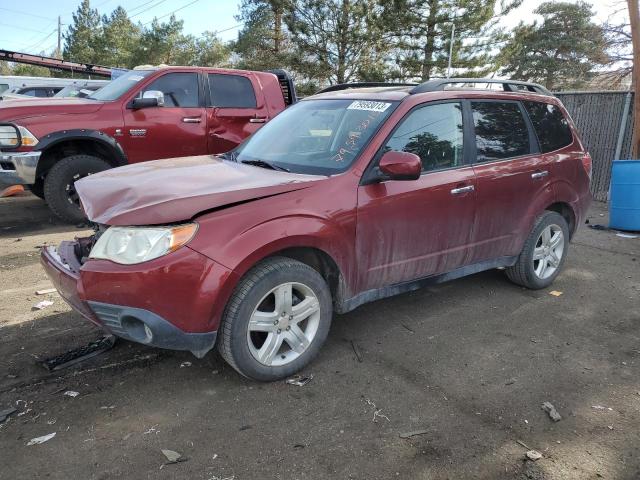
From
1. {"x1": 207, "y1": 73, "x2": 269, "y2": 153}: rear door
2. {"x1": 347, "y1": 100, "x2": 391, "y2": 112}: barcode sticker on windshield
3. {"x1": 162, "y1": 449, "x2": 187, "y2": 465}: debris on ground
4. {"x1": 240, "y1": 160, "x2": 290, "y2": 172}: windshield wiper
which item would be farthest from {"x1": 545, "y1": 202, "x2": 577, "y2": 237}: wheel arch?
{"x1": 207, "y1": 73, "x2": 269, "y2": 153}: rear door

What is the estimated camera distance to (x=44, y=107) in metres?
6.29

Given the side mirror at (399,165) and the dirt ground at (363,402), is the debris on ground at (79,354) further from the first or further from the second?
the side mirror at (399,165)

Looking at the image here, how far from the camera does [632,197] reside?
7.20 metres

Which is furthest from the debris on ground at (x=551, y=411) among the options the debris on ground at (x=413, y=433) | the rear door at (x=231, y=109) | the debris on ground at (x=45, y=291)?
the rear door at (x=231, y=109)

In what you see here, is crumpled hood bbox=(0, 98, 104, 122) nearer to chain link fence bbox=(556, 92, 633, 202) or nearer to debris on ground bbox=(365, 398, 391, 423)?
debris on ground bbox=(365, 398, 391, 423)

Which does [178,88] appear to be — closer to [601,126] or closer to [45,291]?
[45,291]

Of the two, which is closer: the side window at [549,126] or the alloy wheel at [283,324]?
the alloy wheel at [283,324]

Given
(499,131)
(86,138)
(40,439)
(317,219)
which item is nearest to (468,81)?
(499,131)

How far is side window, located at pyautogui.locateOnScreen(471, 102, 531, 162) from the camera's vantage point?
13.5 ft

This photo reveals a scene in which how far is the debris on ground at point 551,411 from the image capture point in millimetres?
2854

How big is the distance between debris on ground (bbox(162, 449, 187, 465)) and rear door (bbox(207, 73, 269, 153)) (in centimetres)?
546

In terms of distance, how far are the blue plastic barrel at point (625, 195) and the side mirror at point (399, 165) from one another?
5304mm

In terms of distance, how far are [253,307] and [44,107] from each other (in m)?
4.92

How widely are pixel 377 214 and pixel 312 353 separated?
0.99 m
